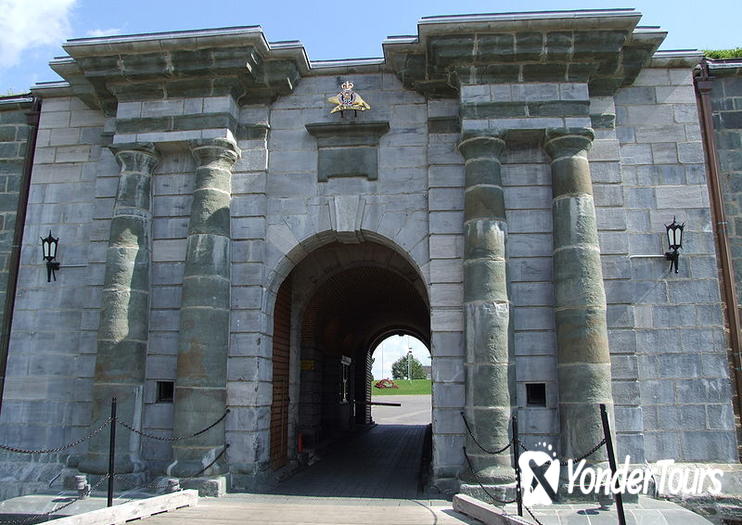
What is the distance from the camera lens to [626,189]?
904 cm

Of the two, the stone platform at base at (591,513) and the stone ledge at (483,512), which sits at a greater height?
the stone ledge at (483,512)

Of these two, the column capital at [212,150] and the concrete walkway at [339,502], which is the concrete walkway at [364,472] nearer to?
the concrete walkway at [339,502]

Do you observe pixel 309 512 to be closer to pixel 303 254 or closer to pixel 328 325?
pixel 303 254

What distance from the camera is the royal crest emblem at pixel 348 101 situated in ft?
30.5

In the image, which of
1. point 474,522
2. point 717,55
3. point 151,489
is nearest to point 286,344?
point 151,489

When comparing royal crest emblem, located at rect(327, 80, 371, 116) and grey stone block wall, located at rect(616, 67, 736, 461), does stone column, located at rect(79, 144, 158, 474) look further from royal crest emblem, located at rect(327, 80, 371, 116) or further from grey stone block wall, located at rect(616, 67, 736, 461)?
grey stone block wall, located at rect(616, 67, 736, 461)

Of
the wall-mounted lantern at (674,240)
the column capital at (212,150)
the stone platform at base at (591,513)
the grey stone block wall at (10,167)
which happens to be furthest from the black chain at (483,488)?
the grey stone block wall at (10,167)

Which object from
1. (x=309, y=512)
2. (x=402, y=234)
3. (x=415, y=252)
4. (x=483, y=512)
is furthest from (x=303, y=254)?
(x=483, y=512)

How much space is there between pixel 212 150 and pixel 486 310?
14.6 feet

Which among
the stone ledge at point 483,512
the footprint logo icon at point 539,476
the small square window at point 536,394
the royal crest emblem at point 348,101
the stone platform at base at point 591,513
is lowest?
the stone platform at base at point 591,513

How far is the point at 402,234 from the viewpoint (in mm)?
9055

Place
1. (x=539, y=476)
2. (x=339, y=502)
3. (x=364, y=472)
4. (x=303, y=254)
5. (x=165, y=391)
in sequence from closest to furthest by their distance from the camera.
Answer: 1. (x=539, y=476)
2. (x=339, y=502)
3. (x=165, y=391)
4. (x=303, y=254)
5. (x=364, y=472)

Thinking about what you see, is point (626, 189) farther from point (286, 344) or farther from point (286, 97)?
point (286, 344)

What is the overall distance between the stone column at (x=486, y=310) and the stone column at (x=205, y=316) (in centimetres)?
329
